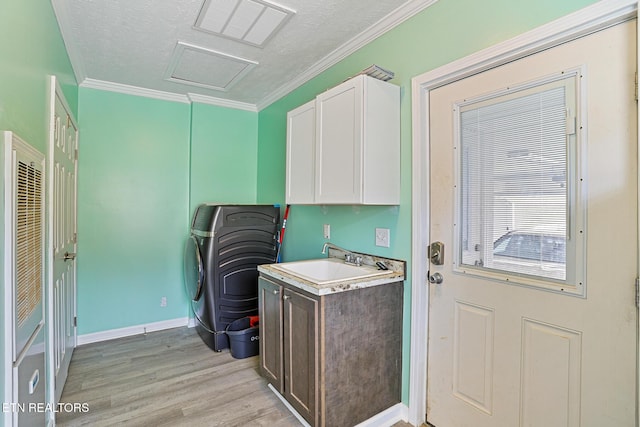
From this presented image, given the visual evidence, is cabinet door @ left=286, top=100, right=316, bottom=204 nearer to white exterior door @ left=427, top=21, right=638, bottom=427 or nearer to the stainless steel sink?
the stainless steel sink

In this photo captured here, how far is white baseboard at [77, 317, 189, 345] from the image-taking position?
314 cm

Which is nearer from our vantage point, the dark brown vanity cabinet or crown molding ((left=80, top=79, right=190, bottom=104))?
the dark brown vanity cabinet

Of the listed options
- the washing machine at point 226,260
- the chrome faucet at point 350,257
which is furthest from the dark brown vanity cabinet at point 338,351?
the washing machine at point 226,260

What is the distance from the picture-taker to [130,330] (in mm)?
3328

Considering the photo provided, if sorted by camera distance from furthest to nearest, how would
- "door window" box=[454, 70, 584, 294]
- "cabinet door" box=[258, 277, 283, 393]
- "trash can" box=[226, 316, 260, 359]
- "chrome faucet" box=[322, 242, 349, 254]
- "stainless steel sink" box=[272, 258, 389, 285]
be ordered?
"trash can" box=[226, 316, 260, 359] < "chrome faucet" box=[322, 242, 349, 254] < "stainless steel sink" box=[272, 258, 389, 285] < "cabinet door" box=[258, 277, 283, 393] < "door window" box=[454, 70, 584, 294]

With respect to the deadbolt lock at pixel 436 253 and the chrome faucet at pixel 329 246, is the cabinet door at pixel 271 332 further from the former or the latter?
the deadbolt lock at pixel 436 253

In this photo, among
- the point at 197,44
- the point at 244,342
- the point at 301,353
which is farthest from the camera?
the point at 244,342

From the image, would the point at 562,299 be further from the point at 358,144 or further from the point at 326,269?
the point at 326,269

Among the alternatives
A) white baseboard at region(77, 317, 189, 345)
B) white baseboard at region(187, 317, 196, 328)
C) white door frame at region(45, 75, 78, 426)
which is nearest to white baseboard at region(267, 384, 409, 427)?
white door frame at region(45, 75, 78, 426)

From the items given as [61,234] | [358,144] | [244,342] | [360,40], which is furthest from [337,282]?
[61,234]

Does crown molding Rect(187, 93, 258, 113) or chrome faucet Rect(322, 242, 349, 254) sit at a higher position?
crown molding Rect(187, 93, 258, 113)

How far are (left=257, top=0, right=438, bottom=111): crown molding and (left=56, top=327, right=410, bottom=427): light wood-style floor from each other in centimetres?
256

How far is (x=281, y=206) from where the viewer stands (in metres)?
3.43

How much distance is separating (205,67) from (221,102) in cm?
92
